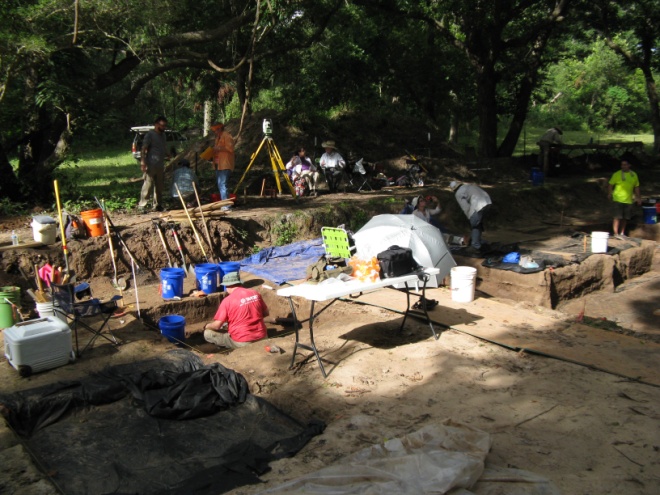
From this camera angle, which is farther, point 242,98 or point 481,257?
point 242,98

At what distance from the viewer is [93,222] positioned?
33.1 feet

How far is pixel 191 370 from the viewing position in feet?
20.4

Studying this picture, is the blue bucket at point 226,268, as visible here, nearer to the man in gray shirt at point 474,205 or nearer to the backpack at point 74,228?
the backpack at point 74,228

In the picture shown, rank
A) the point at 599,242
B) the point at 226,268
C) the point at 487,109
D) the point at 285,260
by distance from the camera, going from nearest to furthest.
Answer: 1. the point at 226,268
2. the point at 599,242
3. the point at 285,260
4. the point at 487,109

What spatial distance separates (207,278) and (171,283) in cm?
61

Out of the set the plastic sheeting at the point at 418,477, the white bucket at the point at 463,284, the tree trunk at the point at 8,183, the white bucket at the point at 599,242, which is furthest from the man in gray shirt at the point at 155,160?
→ the plastic sheeting at the point at 418,477

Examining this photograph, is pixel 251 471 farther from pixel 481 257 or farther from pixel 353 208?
pixel 353 208

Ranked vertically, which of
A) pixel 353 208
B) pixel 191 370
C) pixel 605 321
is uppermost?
pixel 353 208

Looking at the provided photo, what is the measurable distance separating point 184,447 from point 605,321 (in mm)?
7075

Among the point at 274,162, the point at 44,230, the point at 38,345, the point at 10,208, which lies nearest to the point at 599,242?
the point at 274,162

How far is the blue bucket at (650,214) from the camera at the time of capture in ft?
44.3

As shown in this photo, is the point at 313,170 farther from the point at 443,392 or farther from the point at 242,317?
the point at 443,392

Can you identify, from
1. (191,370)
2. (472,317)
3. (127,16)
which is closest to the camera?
(191,370)

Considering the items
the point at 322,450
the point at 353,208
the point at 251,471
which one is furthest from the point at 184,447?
the point at 353,208
